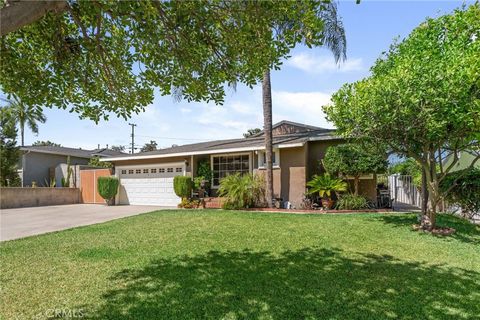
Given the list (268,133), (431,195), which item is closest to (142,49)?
(431,195)

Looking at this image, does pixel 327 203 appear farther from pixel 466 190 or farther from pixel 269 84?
pixel 269 84

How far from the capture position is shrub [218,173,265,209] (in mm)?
13414

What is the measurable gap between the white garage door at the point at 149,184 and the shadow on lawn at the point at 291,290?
11452mm

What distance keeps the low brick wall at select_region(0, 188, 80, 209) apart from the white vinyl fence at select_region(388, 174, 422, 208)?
66.8 feet

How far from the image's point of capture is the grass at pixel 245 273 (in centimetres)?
392

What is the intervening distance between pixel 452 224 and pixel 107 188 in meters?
16.8

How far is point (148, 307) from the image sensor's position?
13.1 ft

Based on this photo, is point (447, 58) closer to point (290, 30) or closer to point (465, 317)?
point (290, 30)

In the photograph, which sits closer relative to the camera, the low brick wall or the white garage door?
the white garage door

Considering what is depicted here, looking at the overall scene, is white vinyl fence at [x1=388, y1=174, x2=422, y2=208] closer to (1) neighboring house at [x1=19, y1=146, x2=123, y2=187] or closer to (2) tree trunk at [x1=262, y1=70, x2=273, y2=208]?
(2) tree trunk at [x1=262, y1=70, x2=273, y2=208]

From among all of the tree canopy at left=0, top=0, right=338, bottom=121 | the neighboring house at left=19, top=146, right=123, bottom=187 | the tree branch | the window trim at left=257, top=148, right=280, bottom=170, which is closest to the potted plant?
the window trim at left=257, top=148, right=280, bottom=170

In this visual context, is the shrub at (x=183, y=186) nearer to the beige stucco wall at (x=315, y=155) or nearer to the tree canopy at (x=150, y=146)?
the beige stucco wall at (x=315, y=155)

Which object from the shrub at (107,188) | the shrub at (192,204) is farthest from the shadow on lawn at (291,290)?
the shrub at (107,188)

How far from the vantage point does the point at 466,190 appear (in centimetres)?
998
